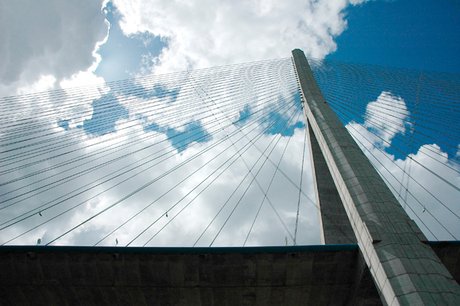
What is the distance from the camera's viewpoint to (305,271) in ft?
34.4

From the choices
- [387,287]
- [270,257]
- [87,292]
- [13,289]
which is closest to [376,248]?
[387,287]

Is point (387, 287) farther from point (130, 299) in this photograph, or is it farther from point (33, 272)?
point (33, 272)

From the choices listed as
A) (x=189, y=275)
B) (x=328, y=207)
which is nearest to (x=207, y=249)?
(x=189, y=275)

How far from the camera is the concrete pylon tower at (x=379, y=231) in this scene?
24.9 ft

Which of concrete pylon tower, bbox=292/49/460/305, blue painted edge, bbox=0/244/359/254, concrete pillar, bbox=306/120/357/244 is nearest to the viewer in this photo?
concrete pylon tower, bbox=292/49/460/305

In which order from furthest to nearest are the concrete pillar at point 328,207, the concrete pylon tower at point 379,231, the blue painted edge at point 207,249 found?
1. the concrete pillar at point 328,207
2. the blue painted edge at point 207,249
3. the concrete pylon tower at point 379,231

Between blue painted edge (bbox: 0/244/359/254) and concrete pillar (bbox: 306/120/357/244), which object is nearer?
blue painted edge (bbox: 0/244/359/254)

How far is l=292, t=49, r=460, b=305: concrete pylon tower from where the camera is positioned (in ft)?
24.9

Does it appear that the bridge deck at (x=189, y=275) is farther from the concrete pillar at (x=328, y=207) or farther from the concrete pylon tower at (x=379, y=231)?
the concrete pillar at (x=328, y=207)

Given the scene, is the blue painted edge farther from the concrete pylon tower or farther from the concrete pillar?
the concrete pillar

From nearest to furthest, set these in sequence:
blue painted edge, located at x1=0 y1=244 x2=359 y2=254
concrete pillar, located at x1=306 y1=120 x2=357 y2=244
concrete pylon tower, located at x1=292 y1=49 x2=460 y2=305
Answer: concrete pylon tower, located at x1=292 y1=49 x2=460 y2=305, blue painted edge, located at x1=0 y1=244 x2=359 y2=254, concrete pillar, located at x1=306 y1=120 x2=357 y2=244

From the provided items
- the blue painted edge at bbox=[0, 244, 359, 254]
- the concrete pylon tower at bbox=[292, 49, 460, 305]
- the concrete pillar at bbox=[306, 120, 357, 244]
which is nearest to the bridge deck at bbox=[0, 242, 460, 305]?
the blue painted edge at bbox=[0, 244, 359, 254]

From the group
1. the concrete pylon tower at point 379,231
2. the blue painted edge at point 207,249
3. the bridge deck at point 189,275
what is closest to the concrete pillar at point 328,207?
the concrete pylon tower at point 379,231

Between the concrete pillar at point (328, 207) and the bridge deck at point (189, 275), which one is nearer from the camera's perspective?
the bridge deck at point (189, 275)
